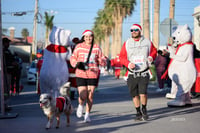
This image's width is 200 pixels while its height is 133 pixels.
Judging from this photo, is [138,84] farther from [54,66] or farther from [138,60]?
[54,66]

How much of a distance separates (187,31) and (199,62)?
4.14 feet

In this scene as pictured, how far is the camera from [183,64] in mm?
11539

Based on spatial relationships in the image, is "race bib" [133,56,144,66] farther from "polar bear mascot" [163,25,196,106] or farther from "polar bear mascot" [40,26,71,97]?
"polar bear mascot" [163,25,196,106]

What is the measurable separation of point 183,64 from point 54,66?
12.3 ft

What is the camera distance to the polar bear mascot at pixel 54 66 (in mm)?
9742

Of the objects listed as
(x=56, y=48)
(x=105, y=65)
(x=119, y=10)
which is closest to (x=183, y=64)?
(x=105, y=65)

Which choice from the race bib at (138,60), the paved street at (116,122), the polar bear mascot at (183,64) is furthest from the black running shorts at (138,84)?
the polar bear mascot at (183,64)

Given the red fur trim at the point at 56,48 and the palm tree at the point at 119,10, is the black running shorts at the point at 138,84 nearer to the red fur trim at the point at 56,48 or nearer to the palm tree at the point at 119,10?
the red fur trim at the point at 56,48

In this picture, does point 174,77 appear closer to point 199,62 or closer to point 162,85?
point 199,62

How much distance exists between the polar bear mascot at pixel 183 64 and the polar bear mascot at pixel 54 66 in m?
3.16

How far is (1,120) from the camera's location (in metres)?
9.37

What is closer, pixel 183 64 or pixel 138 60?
pixel 138 60

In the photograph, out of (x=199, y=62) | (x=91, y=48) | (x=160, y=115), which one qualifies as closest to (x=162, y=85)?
(x=199, y=62)

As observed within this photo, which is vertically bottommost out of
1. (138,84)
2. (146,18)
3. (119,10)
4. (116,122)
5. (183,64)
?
(116,122)
